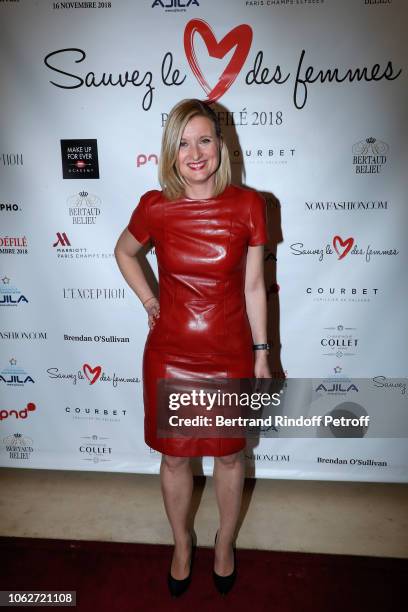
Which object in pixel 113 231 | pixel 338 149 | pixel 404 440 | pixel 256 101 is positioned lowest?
pixel 404 440

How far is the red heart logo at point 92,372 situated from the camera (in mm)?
2797

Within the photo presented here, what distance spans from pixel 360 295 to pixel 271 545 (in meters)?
1.36

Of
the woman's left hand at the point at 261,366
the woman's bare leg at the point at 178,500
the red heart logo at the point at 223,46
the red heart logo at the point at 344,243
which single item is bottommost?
the woman's bare leg at the point at 178,500

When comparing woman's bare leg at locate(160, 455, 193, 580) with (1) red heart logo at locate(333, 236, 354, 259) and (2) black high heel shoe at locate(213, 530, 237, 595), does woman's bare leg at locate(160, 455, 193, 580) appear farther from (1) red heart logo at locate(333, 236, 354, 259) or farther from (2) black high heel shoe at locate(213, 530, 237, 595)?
(1) red heart logo at locate(333, 236, 354, 259)

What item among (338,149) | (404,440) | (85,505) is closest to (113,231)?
(338,149)

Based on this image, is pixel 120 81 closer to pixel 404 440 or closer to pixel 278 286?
pixel 278 286

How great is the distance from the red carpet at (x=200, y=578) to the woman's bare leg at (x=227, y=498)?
0.45 ft

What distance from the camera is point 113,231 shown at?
8.41ft

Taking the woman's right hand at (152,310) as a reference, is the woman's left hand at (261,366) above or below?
below

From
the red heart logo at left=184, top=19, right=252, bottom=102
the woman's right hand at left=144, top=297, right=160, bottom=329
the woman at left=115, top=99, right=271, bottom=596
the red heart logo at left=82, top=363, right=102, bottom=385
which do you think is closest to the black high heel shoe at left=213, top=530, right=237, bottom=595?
the woman at left=115, top=99, right=271, bottom=596

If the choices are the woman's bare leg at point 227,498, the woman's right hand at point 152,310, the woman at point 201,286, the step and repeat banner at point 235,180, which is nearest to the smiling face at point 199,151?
the woman at point 201,286

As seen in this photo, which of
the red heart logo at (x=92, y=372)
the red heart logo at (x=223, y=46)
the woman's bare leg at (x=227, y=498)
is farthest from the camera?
the red heart logo at (x=92, y=372)

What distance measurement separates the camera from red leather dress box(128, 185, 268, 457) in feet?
5.93

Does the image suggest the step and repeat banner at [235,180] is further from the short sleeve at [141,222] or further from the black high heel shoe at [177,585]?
the black high heel shoe at [177,585]
